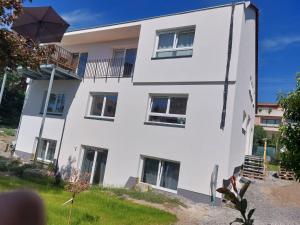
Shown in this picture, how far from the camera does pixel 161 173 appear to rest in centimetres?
1470

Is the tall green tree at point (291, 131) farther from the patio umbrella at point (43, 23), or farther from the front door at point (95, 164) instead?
the front door at point (95, 164)

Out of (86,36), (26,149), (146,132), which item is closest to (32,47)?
(146,132)

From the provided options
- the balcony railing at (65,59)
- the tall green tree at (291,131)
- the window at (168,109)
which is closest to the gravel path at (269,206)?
the window at (168,109)

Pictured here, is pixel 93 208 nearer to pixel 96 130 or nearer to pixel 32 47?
pixel 32 47

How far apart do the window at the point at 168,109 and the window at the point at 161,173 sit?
209 centimetres

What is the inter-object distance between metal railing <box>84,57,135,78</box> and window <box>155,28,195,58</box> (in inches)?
101

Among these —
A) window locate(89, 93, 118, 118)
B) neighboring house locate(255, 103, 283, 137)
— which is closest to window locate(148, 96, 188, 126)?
window locate(89, 93, 118, 118)

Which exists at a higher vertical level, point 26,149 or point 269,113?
point 269,113

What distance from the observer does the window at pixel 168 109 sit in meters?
14.8

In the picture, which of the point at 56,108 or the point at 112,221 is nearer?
the point at 112,221

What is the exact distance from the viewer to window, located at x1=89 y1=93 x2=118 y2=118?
17.8 m

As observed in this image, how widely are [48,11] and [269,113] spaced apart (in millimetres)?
53914

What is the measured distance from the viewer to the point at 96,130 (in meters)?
17.5

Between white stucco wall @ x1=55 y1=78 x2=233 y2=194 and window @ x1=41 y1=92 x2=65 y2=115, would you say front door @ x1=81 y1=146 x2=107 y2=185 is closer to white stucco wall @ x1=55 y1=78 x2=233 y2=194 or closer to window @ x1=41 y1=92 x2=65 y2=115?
white stucco wall @ x1=55 y1=78 x2=233 y2=194
